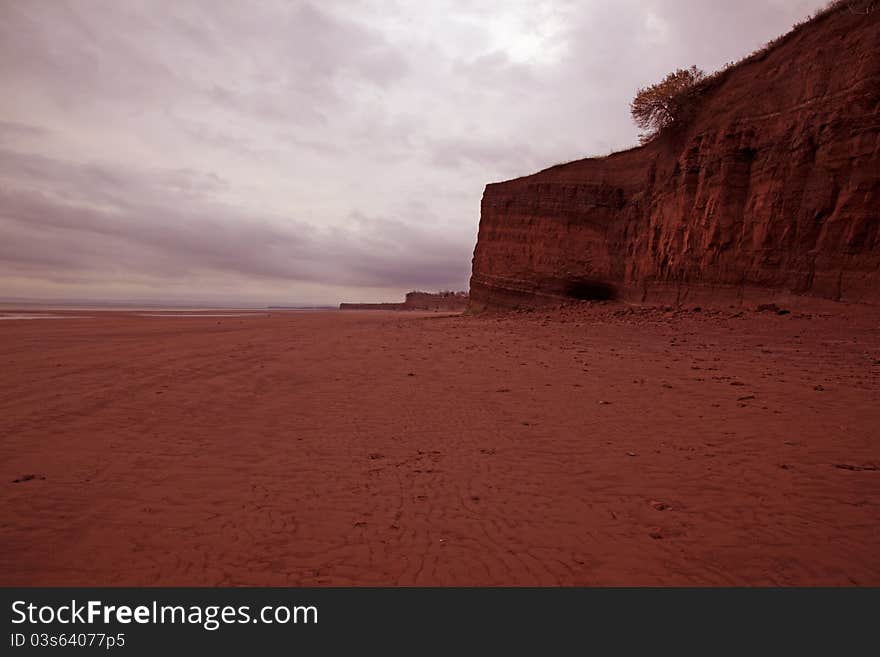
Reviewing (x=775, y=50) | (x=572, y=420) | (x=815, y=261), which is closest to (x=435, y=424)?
(x=572, y=420)

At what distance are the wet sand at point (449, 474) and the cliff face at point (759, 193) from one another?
19.6ft

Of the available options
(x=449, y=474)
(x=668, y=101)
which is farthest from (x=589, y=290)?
(x=449, y=474)

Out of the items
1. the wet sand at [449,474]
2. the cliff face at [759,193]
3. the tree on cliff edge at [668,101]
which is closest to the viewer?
the wet sand at [449,474]

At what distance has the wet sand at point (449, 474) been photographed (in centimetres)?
281

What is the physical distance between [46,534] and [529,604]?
331 cm

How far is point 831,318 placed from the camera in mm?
11367

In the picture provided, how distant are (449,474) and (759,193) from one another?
16.1 metres

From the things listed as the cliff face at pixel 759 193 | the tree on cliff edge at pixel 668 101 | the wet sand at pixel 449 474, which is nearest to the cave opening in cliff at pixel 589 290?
the cliff face at pixel 759 193

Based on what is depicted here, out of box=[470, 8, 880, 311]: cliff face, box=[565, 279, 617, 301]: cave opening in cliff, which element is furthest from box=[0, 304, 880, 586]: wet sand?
box=[565, 279, 617, 301]: cave opening in cliff

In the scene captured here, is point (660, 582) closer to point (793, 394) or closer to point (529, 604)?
point (529, 604)

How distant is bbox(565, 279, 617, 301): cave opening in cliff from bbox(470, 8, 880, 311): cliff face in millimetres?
77

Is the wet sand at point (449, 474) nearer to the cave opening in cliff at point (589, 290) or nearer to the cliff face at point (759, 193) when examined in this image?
the cliff face at point (759, 193)

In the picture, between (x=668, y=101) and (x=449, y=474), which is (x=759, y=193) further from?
(x=449, y=474)

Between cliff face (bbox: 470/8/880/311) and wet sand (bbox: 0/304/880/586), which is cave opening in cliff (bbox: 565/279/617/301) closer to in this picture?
cliff face (bbox: 470/8/880/311)
